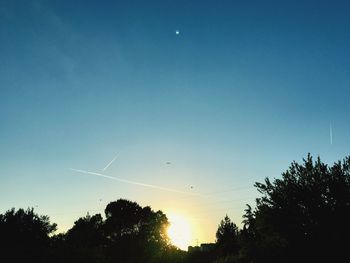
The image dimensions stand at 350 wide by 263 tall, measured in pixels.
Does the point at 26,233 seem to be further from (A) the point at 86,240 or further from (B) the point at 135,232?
(B) the point at 135,232

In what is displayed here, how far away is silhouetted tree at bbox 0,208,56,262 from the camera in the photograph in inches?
1146

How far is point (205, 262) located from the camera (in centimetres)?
6081

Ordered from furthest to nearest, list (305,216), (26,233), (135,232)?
(135,232) < (26,233) < (305,216)

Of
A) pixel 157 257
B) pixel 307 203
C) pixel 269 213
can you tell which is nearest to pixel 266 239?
pixel 269 213

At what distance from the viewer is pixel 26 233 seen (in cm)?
3631

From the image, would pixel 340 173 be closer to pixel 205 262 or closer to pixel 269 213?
pixel 269 213

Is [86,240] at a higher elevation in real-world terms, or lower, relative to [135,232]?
lower

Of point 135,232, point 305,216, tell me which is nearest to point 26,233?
point 135,232

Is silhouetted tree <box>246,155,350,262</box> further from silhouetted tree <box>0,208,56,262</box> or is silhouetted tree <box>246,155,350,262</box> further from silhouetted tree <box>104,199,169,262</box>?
silhouetted tree <box>104,199,169,262</box>

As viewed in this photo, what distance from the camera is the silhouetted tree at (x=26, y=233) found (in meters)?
29.1

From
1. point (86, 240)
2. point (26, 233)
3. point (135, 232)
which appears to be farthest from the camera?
point (135, 232)

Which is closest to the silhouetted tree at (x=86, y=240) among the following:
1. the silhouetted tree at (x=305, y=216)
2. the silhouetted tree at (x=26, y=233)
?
the silhouetted tree at (x=26, y=233)

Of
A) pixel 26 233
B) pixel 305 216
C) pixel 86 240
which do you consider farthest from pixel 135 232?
pixel 305 216

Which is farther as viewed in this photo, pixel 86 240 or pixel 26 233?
pixel 86 240
